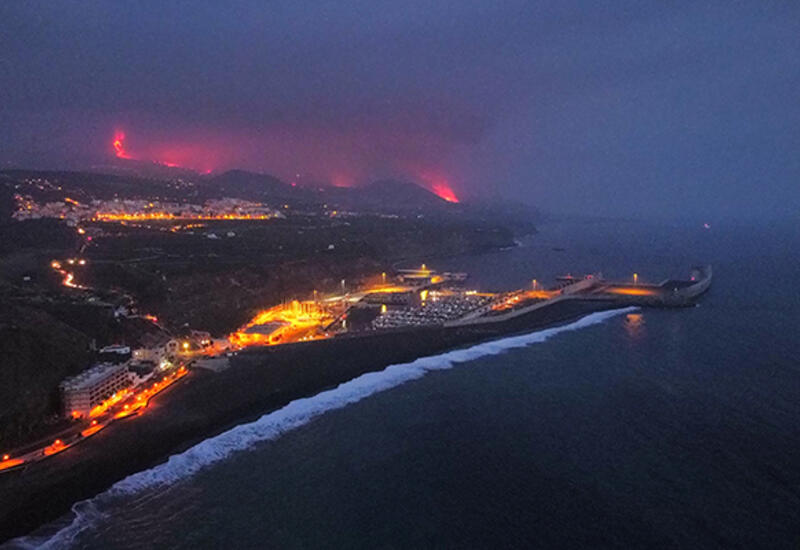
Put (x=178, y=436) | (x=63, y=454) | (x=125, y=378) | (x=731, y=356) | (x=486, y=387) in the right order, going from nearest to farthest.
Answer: (x=63, y=454) < (x=178, y=436) < (x=125, y=378) < (x=486, y=387) < (x=731, y=356)

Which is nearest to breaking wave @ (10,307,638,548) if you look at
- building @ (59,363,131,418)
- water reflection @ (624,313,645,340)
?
building @ (59,363,131,418)

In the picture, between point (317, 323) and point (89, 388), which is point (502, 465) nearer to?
point (89, 388)

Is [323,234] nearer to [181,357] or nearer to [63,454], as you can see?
[181,357]

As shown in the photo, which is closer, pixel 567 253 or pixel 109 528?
pixel 109 528

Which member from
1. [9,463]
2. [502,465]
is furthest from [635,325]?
[9,463]

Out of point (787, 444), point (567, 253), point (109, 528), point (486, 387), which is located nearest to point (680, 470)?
point (787, 444)

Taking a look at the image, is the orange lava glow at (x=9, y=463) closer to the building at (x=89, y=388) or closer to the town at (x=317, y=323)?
the town at (x=317, y=323)

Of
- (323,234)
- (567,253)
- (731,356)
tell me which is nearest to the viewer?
(731,356)

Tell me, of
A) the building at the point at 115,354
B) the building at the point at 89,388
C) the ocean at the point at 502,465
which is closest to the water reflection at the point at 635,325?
the ocean at the point at 502,465
